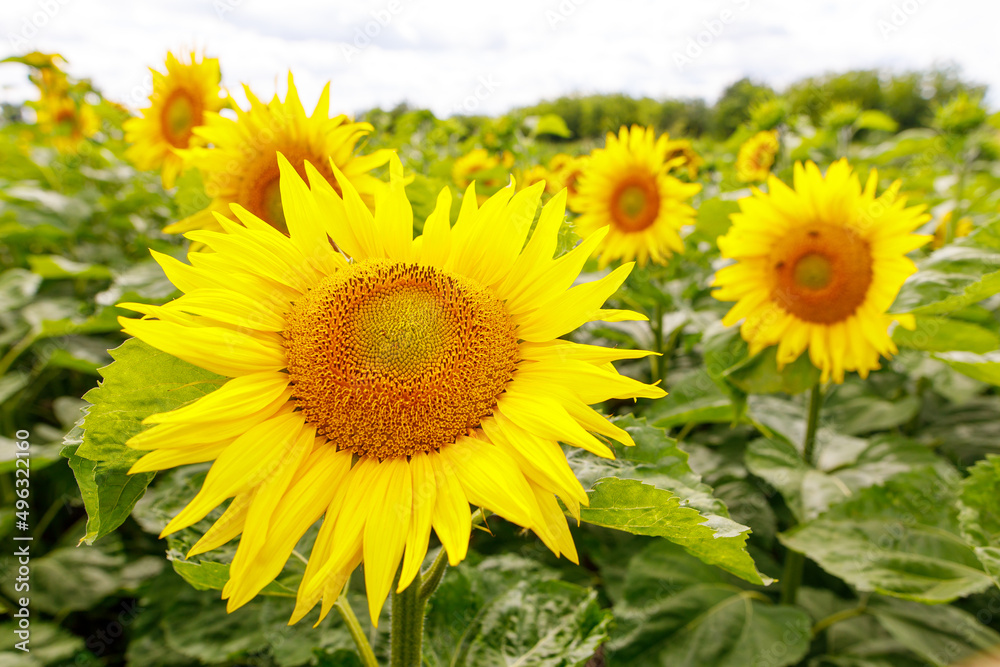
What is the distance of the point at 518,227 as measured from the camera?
1006 millimetres

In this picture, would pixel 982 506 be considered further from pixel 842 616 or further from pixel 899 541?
pixel 842 616

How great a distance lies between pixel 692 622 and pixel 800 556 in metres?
0.53

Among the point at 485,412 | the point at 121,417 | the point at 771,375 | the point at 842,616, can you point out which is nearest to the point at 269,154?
the point at 121,417

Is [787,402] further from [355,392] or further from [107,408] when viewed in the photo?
[107,408]

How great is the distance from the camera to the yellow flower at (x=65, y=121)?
16.2 feet

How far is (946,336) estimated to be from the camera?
193 cm

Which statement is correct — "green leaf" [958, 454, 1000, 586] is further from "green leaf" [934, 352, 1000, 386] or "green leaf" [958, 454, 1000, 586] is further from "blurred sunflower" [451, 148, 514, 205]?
"blurred sunflower" [451, 148, 514, 205]

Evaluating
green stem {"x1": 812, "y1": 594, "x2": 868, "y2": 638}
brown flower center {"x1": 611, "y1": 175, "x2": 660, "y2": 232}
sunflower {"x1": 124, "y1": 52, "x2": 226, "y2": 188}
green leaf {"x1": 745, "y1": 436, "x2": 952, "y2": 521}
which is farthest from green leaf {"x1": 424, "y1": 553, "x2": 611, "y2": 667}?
brown flower center {"x1": 611, "y1": 175, "x2": 660, "y2": 232}

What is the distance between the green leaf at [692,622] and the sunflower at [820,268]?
2.77ft

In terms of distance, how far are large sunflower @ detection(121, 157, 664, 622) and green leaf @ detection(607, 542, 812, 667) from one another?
1.35m

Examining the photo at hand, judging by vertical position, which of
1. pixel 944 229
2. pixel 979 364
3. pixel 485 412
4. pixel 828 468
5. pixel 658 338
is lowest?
pixel 828 468

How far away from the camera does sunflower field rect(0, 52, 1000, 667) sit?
89 centimetres

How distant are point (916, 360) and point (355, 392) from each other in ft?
9.69

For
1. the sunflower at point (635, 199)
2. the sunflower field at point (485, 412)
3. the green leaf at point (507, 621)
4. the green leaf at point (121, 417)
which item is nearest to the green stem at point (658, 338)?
the sunflower field at point (485, 412)
